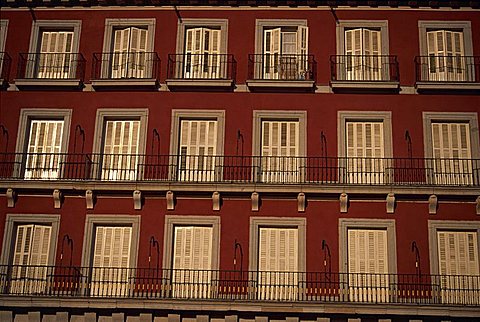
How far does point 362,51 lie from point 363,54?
162mm

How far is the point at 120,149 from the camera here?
97.8 ft

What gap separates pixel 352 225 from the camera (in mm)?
28234

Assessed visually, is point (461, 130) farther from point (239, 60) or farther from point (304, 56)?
point (239, 60)

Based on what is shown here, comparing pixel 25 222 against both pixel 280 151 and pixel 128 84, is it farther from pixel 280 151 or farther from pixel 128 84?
pixel 280 151

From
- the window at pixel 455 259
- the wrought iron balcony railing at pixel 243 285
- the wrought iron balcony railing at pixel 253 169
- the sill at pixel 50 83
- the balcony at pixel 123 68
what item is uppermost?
the balcony at pixel 123 68

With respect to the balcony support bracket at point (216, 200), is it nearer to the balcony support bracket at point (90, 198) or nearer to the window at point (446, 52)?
the balcony support bracket at point (90, 198)

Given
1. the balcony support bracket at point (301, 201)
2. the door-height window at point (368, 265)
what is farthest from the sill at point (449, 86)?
the balcony support bracket at point (301, 201)

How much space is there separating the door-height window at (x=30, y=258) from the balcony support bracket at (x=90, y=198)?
5.54 ft

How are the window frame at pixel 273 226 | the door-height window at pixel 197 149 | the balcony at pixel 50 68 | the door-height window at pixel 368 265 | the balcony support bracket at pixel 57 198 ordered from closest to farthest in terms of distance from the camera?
1. the door-height window at pixel 368 265
2. the window frame at pixel 273 226
3. the balcony support bracket at pixel 57 198
4. the door-height window at pixel 197 149
5. the balcony at pixel 50 68

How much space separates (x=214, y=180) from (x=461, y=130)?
9.49 m

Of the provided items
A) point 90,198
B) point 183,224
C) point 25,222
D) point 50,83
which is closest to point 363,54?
point 183,224

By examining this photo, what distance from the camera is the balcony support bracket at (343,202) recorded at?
28.2 metres

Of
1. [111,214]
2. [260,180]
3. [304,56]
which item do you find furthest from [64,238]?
[304,56]

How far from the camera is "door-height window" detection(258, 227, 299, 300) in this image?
90.3 ft
